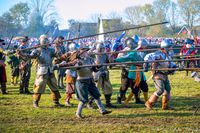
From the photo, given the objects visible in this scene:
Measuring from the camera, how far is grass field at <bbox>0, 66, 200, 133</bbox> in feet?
25.6

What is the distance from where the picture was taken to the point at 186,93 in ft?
41.6

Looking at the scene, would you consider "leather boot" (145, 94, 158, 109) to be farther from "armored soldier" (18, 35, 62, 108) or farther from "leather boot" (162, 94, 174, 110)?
"armored soldier" (18, 35, 62, 108)

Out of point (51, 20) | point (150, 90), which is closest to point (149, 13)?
point (51, 20)

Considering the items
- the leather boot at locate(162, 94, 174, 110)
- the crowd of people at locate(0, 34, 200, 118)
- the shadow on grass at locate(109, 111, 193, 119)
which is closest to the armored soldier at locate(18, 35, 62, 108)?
the crowd of people at locate(0, 34, 200, 118)

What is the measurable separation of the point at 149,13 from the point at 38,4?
18.8 m

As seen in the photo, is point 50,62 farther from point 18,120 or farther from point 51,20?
point 51,20

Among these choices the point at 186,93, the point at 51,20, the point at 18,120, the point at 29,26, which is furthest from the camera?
the point at 29,26

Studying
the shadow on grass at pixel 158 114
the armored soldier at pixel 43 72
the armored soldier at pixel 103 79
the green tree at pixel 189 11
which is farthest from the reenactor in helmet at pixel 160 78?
A: the green tree at pixel 189 11

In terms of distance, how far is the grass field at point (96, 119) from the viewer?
7816 mm

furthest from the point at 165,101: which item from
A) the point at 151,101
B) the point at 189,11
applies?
the point at 189,11

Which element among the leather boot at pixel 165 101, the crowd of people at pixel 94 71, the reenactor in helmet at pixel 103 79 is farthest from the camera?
the reenactor in helmet at pixel 103 79

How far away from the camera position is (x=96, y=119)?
8.67m

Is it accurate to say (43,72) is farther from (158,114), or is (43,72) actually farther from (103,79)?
(158,114)

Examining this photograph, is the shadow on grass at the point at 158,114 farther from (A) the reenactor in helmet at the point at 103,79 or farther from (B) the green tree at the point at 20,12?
(B) the green tree at the point at 20,12
